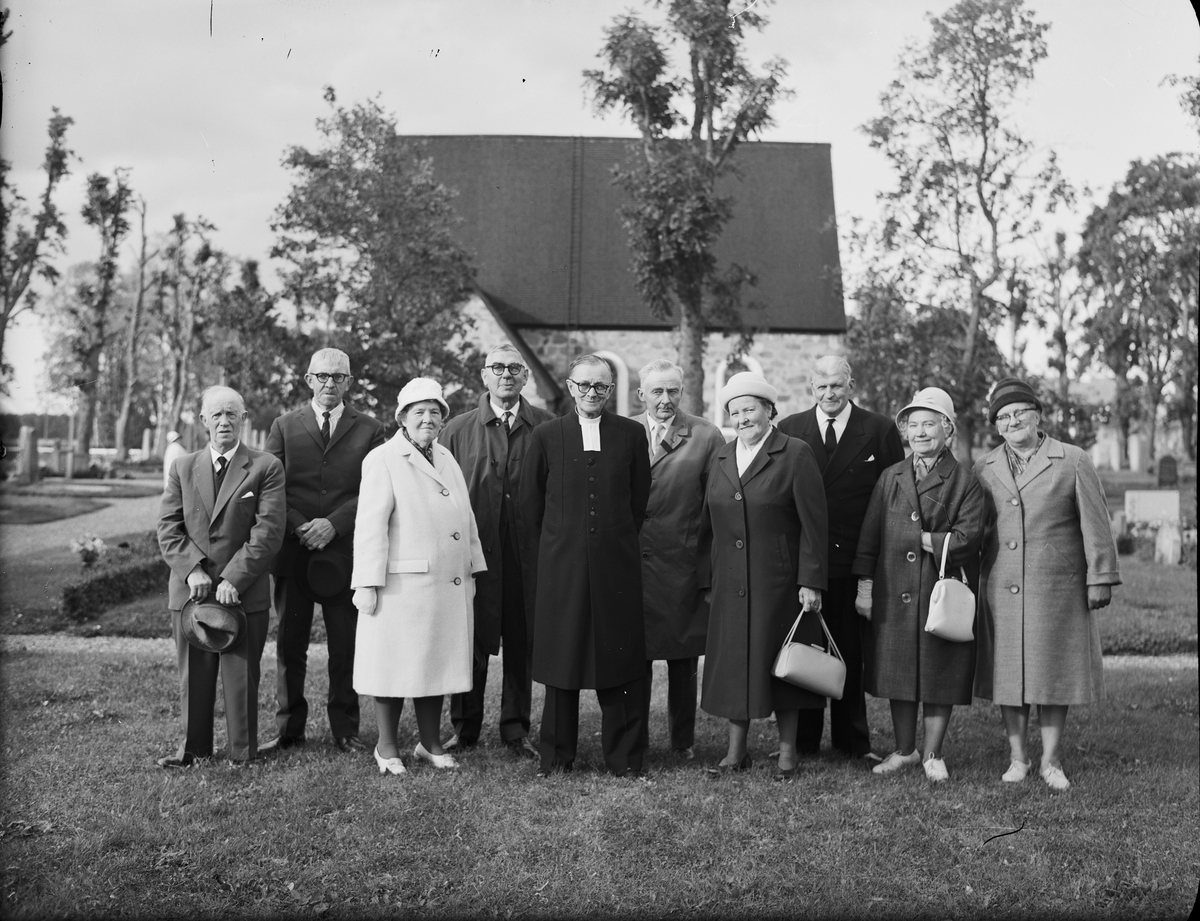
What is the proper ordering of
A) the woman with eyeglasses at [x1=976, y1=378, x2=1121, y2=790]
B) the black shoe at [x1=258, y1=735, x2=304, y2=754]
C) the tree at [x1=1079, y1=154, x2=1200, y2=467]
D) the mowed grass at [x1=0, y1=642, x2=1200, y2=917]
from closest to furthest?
the mowed grass at [x1=0, y1=642, x2=1200, y2=917]
the woman with eyeglasses at [x1=976, y1=378, x2=1121, y2=790]
the black shoe at [x1=258, y1=735, x2=304, y2=754]
the tree at [x1=1079, y1=154, x2=1200, y2=467]

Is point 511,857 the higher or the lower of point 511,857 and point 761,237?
the lower

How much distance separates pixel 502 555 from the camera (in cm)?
677

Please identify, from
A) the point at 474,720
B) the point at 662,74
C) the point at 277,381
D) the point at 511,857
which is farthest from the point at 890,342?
the point at 511,857

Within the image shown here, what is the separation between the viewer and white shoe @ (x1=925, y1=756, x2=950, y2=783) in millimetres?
5992

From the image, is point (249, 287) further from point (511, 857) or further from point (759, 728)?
point (511, 857)

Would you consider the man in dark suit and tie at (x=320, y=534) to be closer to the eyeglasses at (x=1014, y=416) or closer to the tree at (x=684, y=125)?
the eyeglasses at (x=1014, y=416)

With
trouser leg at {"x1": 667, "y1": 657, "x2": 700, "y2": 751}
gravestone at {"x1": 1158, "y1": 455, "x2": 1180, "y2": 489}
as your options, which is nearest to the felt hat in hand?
trouser leg at {"x1": 667, "y1": 657, "x2": 700, "y2": 751}

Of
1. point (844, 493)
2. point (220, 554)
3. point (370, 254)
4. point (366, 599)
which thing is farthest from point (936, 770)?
point (370, 254)

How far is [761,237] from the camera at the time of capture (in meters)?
28.1

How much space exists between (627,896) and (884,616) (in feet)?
7.90

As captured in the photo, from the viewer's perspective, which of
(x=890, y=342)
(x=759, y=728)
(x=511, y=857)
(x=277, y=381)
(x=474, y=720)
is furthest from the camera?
(x=890, y=342)

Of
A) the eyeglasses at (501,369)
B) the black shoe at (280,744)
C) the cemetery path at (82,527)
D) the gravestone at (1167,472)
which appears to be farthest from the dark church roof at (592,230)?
the black shoe at (280,744)

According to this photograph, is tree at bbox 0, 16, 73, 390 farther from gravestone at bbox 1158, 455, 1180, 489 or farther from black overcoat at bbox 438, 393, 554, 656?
gravestone at bbox 1158, 455, 1180, 489

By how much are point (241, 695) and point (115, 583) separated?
7150 millimetres
